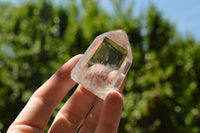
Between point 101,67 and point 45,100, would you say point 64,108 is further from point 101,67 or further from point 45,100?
point 101,67

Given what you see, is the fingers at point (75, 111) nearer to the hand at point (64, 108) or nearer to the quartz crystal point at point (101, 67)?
the hand at point (64, 108)

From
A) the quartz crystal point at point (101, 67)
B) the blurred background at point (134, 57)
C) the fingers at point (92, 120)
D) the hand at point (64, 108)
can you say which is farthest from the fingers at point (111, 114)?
the blurred background at point (134, 57)

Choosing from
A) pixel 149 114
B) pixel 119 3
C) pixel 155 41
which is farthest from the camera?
pixel 119 3

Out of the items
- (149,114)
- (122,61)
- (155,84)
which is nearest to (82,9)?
(155,84)

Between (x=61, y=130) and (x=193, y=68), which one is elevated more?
(x=61, y=130)

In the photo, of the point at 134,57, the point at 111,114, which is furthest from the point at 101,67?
the point at 134,57

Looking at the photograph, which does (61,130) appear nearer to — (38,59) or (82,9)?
Result: (38,59)

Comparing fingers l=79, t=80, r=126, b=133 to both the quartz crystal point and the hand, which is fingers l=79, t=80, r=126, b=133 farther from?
the quartz crystal point
